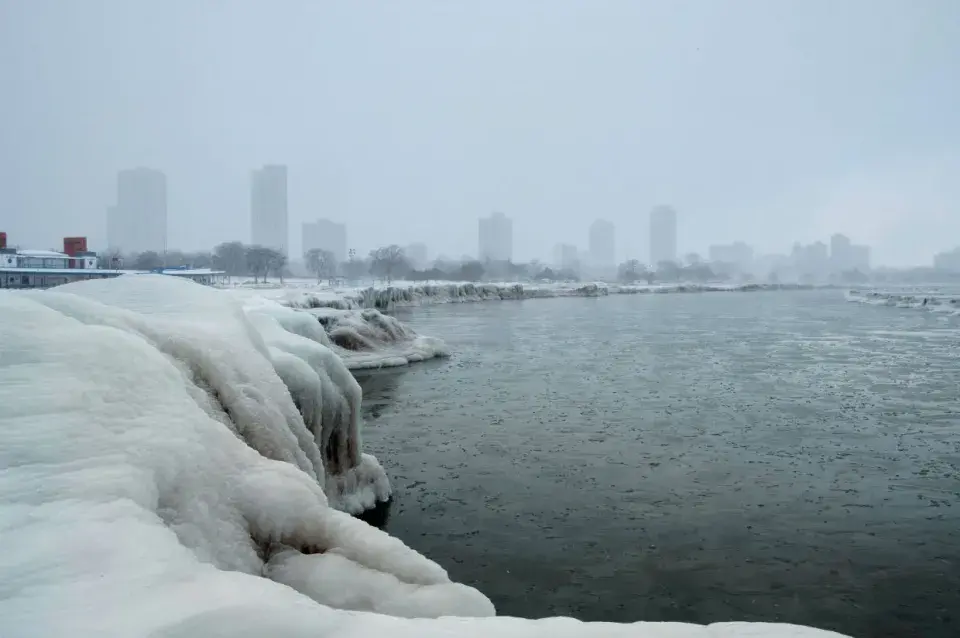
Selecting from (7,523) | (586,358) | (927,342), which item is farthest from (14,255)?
(927,342)

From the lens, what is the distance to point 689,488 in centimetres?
1322

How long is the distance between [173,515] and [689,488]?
35.5 feet

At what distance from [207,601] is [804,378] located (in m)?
26.3

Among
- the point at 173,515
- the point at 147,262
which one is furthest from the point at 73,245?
the point at 173,515

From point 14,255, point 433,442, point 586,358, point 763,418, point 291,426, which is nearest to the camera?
point 291,426

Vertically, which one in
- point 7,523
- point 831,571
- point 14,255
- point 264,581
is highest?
point 14,255

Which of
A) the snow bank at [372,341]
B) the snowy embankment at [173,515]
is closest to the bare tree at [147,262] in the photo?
the snow bank at [372,341]

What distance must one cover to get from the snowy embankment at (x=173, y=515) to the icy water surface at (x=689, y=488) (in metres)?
4.18

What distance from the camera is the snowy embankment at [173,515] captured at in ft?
11.6

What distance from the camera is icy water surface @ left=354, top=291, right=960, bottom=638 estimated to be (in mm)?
9125

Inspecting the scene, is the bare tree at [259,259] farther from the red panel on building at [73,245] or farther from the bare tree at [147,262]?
the red panel on building at [73,245]

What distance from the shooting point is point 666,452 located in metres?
15.7

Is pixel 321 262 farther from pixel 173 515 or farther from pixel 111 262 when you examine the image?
pixel 173 515

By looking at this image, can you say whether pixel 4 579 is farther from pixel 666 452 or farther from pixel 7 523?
pixel 666 452
